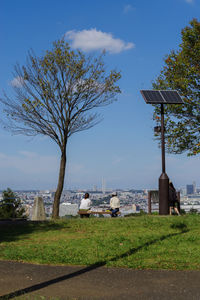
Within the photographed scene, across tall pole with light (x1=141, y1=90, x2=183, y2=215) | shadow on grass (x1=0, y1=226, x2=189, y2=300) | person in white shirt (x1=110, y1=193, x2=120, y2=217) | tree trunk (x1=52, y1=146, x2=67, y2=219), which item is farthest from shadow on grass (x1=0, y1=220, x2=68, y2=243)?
tree trunk (x1=52, y1=146, x2=67, y2=219)

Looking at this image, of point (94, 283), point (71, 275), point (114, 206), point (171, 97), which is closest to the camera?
point (94, 283)

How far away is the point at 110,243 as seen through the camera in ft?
36.4

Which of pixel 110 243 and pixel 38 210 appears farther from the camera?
pixel 38 210

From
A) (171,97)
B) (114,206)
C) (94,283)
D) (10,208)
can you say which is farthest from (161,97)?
(94,283)

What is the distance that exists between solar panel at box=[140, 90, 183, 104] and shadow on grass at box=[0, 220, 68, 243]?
6717 mm

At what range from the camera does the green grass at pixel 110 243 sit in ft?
30.2

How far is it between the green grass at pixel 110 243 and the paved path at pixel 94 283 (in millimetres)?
594

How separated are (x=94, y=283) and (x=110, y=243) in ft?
12.5

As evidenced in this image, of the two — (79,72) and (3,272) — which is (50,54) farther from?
(3,272)

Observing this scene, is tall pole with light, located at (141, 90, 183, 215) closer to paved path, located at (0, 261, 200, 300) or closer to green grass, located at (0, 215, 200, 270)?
green grass, located at (0, 215, 200, 270)

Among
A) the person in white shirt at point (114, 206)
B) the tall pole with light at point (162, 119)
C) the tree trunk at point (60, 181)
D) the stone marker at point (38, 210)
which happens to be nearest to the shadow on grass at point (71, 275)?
the tall pole with light at point (162, 119)

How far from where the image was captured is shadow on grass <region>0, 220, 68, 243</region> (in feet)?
42.7

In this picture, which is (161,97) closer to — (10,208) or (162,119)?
(162,119)

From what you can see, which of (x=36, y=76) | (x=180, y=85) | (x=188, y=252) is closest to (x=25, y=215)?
(x=36, y=76)
